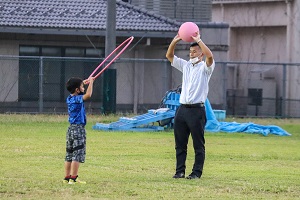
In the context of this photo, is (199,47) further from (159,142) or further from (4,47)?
(4,47)

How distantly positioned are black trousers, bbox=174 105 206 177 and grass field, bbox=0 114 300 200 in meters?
0.33

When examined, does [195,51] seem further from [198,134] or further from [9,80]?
[9,80]

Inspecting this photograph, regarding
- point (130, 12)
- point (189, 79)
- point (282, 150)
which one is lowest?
point (282, 150)

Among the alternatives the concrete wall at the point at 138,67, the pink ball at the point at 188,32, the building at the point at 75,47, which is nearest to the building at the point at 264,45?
the concrete wall at the point at 138,67

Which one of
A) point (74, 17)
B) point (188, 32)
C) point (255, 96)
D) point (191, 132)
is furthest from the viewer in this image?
point (255, 96)

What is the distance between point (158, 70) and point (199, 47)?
23.0m

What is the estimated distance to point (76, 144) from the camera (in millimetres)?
11914

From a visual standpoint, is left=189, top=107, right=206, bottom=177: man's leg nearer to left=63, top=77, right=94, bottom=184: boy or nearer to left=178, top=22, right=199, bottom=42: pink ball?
left=178, top=22, right=199, bottom=42: pink ball

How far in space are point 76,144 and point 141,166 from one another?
125 inches

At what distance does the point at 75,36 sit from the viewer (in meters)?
34.3

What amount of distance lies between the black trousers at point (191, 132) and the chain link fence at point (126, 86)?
1625 cm

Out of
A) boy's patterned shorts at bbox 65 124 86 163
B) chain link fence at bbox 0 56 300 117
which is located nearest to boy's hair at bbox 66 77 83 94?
boy's patterned shorts at bbox 65 124 86 163

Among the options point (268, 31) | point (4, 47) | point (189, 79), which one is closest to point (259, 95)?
point (268, 31)

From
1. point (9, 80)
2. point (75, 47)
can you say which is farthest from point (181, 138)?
point (75, 47)
